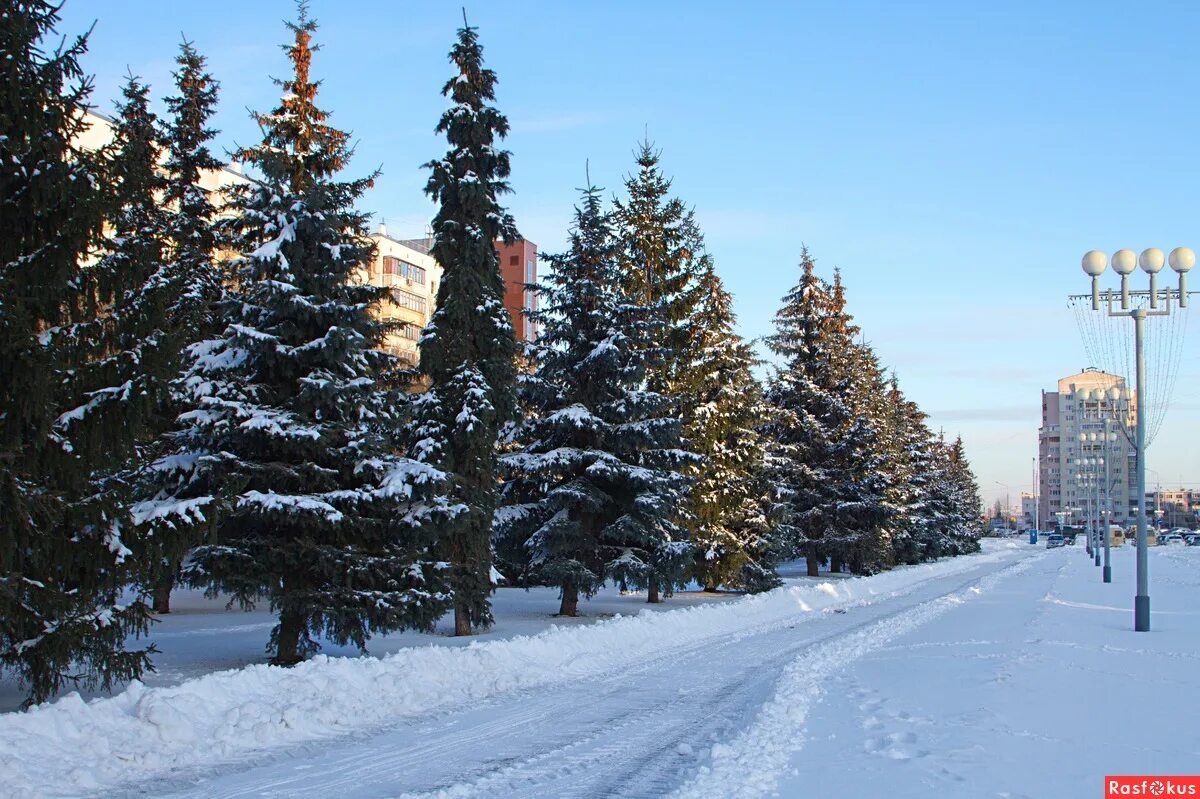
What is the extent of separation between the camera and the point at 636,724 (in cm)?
1121

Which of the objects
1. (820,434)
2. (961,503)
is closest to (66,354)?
(820,434)

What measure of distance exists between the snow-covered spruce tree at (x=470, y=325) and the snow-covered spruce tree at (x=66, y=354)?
9.06 meters

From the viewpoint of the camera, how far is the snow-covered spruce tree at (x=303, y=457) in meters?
15.0

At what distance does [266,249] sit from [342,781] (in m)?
10.0

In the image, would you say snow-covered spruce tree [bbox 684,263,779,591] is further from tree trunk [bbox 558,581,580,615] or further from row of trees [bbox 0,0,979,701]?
tree trunk [bbox 558,581,580,615]

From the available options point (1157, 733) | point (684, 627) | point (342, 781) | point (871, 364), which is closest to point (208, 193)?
point (684, 627)

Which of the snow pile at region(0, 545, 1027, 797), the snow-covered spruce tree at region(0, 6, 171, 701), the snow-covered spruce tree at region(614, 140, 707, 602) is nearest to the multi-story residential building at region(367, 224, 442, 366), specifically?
the snow-covered spruce tree at region(614, 140, 707, 602)

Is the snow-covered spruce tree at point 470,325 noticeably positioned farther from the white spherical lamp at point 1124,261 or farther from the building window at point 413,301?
the building window at point 413,301

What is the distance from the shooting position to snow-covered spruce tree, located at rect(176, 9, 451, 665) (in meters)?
15.0

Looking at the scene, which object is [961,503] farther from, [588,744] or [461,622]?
[588,744]

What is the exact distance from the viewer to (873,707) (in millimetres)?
12000

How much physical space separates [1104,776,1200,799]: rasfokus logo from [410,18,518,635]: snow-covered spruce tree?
13700 mm

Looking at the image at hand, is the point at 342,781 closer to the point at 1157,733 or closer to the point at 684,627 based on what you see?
the point at 1157,733

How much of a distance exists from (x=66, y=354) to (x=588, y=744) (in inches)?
282
